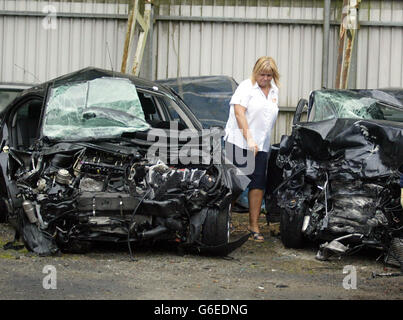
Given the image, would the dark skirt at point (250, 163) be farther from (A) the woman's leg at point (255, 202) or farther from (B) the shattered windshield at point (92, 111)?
(B) the shattered windshield at point (92, 111)

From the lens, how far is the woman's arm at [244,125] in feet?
20.4

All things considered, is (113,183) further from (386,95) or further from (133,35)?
(133,35)

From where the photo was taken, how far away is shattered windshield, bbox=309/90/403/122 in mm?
6598

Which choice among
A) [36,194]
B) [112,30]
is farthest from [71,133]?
[112,30]

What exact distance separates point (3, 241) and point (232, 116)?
2.55m

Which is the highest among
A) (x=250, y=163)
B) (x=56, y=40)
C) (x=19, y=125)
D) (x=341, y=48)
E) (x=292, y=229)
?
(x=56, y=40)

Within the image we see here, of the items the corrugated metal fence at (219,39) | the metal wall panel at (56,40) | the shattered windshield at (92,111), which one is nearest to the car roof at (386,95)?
the shattered windshield at (92,111)

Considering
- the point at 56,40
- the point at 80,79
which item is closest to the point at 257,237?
the point at 80,79

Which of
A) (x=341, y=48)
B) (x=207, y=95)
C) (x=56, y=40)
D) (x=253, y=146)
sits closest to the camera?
(x=253, y=146)

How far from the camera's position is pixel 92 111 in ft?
19.5

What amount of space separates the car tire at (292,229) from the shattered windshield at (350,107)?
133 cm

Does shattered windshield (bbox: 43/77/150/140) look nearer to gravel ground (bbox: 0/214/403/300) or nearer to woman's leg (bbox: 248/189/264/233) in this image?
gravel ground (bbox: 0/214/403/300)

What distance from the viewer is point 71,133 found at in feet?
18.9

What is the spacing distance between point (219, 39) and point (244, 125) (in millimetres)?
5166
